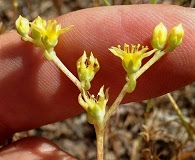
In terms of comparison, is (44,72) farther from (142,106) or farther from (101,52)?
(142,106)

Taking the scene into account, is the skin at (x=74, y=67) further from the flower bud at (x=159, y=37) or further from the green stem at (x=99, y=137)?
the green stem at (x=99, y=137)

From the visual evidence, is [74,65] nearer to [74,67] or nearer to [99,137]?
[74,67]

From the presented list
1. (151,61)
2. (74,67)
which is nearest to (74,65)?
(74,67)

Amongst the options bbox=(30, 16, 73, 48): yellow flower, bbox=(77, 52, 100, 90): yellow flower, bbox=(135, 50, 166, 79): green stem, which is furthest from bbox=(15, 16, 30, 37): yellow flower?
bbox=(135, 50, 166, 79): green stem

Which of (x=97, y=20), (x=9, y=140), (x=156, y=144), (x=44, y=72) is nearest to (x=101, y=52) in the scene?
(x=97, y=20)

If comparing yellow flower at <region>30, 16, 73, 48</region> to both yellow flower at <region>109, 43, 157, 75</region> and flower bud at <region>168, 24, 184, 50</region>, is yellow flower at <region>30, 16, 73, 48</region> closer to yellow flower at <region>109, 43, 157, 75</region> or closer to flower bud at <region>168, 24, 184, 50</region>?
yellow flower at <region>109, 43, 157, 75</region>
